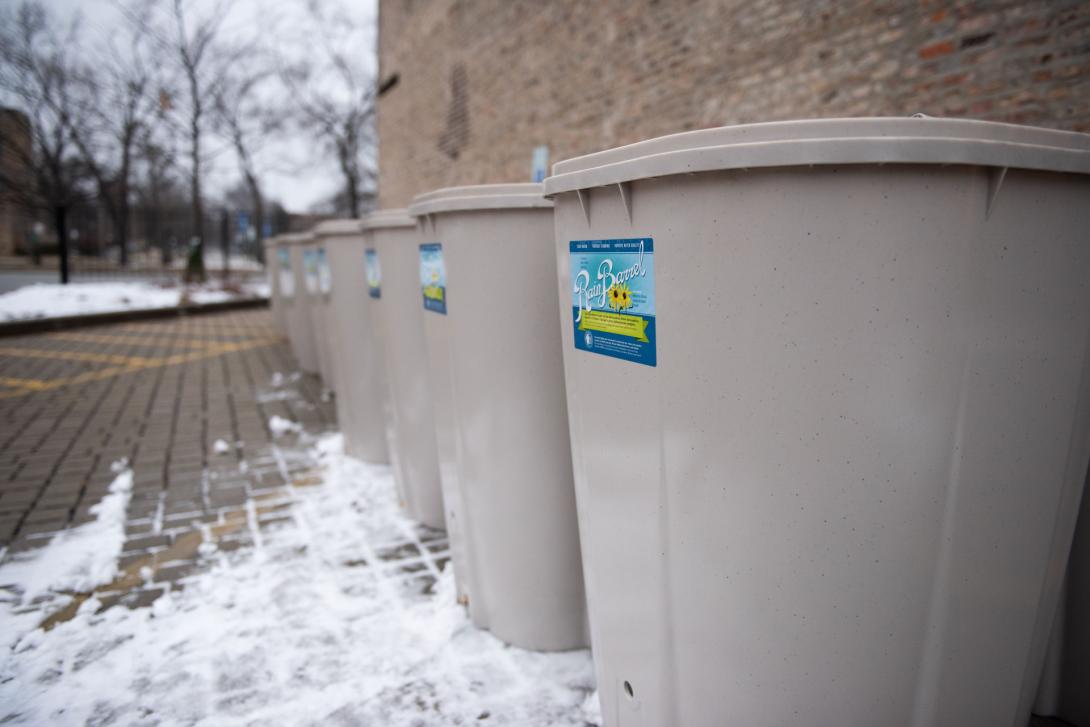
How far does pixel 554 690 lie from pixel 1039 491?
1.60 m

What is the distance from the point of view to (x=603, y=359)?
5.28 ft

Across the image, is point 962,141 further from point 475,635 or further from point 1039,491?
point 475,635

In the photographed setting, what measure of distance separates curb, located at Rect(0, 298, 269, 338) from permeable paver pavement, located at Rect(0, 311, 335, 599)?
2.88 ft

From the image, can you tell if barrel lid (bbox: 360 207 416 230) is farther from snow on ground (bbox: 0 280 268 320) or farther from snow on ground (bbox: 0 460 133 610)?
snow on ground (bbox: 0 280 268 320)

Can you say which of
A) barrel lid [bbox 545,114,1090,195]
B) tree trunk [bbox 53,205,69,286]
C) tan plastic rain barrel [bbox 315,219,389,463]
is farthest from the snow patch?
tree trunk [bbox 53,205,69,286]

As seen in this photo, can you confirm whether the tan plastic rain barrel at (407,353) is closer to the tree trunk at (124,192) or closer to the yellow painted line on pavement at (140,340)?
the yellow painted line on pavement at (140,340)

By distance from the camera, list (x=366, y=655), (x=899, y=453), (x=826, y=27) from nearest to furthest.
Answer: (x=899, y=453), (x=366, y=655), (x=826, y=27)

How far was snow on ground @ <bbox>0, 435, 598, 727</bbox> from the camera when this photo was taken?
7.10 ft

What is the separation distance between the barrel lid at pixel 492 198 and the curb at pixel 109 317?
11.7 meters

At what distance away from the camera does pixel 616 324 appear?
5.09 ft

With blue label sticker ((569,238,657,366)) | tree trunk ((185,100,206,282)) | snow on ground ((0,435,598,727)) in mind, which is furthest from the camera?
tree trunk ((185,100,206,282))

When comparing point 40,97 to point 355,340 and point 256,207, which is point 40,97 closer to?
point 256,207

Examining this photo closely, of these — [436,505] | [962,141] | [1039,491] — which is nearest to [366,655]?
[436,505]

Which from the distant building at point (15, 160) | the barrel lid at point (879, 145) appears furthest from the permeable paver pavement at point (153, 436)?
the distant building at point (15, 160)
